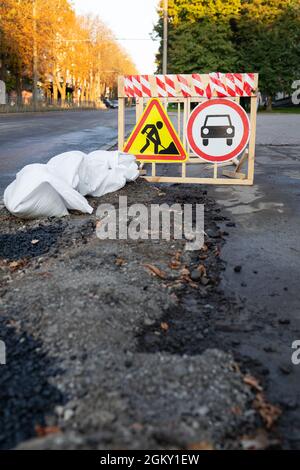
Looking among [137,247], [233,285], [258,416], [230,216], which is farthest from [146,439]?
[230,216]

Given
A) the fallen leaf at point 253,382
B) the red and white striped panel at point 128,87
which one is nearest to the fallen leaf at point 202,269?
the fallen leaf at point 253,382

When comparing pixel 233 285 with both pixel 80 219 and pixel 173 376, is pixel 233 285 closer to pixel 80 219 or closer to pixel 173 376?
pixel 173 376

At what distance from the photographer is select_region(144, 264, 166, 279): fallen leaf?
160 inches

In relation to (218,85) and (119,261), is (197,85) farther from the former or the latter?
(119,261)

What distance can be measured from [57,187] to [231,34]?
59.0 m

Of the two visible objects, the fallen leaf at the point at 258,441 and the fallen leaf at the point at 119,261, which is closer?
the fallen leaf at the point at 258,441

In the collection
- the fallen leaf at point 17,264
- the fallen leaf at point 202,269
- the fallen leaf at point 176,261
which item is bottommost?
the fallen leaf at point 17,264

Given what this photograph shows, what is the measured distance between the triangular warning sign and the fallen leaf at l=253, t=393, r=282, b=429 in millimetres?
5913

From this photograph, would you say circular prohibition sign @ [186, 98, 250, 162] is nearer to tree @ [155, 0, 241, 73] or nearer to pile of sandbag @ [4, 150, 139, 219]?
pile of sandbag @ [4, 150, 139, 219]

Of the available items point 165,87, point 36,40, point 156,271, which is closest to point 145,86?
point 165,87

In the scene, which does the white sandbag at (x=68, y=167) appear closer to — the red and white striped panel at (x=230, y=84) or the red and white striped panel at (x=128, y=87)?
the red and white striped panel at (x=128, y=87)

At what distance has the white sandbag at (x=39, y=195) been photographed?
221 inches

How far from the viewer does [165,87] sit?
810 cm
